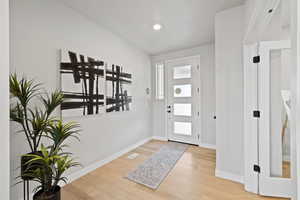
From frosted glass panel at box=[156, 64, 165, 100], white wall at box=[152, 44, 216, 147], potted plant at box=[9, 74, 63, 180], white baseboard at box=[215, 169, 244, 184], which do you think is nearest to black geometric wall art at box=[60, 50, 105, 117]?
potted plant at box=[9, 74, 63, 180]

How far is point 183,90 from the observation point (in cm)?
380

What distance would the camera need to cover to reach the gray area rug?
2.04m

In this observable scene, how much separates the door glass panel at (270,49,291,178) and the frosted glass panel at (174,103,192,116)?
6.72 feet

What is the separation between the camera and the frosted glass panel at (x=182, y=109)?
12.2ft

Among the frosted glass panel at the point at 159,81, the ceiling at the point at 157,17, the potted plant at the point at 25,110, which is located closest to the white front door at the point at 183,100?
the frosted glass panel at the point at 159,81

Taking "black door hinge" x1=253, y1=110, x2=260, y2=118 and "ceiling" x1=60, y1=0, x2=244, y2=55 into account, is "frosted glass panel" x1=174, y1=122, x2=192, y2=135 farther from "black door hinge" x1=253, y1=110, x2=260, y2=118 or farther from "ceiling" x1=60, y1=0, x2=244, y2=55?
"ceiling" x1=60, y1=0, x2=244, y2=55

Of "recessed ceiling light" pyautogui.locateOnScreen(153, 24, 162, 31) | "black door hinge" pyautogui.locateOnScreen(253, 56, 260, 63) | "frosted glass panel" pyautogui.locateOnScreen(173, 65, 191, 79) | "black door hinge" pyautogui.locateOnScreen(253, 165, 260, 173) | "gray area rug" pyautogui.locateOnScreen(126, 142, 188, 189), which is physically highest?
"recessed ceiling light" pyautogui.locateOnScreen(153, 24, 162, 31)

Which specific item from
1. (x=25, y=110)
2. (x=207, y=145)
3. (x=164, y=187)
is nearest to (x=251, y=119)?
(x=164, y=187)

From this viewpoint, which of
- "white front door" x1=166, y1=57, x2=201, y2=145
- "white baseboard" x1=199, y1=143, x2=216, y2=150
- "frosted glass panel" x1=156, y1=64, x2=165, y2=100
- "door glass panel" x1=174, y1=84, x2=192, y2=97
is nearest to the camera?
"white baseboard" x1=199, y1=143, x2=216, y2=150

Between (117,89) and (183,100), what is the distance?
6.31 ft

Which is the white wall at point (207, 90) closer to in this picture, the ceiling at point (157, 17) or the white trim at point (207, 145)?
the white trim at point (207, 145)

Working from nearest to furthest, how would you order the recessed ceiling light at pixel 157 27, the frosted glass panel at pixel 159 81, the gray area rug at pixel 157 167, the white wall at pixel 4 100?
1. the white wall at pixel 4 100
2. the gray area rug at pixel 157 167
3. the recessed ceiling light at pixel 157 27
4. the frosted glass panel at pixel 159 81

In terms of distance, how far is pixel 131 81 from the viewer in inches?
132

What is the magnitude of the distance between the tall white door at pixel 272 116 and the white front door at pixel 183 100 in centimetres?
184
